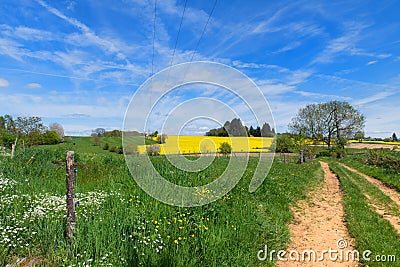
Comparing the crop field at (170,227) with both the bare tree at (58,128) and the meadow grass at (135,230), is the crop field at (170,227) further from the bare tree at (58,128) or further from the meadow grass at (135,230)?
the bare tree at (58,128)

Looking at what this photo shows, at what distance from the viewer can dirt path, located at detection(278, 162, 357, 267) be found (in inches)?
220

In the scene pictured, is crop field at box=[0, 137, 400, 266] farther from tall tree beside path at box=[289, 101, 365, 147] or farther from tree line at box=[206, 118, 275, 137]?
tall tree beside path at box=[289, 101, 365, 147]

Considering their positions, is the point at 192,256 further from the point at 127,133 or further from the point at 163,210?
the point at 127,133

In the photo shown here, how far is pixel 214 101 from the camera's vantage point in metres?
6.63

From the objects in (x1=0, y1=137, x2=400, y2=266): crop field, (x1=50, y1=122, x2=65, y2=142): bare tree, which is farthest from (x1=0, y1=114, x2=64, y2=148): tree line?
(x1=0, y1=137, x2=400, y2=266): crop field

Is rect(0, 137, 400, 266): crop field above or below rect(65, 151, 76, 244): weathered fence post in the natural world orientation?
below

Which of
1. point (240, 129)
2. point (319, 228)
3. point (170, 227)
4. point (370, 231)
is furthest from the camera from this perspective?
point (240, 129)

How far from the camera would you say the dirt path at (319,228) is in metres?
5.58

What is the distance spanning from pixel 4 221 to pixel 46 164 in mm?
7588

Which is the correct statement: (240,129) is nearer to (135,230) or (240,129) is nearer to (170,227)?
(170,227)

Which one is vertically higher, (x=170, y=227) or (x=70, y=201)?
(x=70, y=201)

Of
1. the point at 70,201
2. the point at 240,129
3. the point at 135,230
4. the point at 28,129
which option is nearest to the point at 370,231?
the point at 240,129

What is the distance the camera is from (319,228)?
271 inches

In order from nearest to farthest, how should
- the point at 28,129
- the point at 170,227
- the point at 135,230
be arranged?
the point at 135,230 < the point at 170,227 < the point at 28,129
